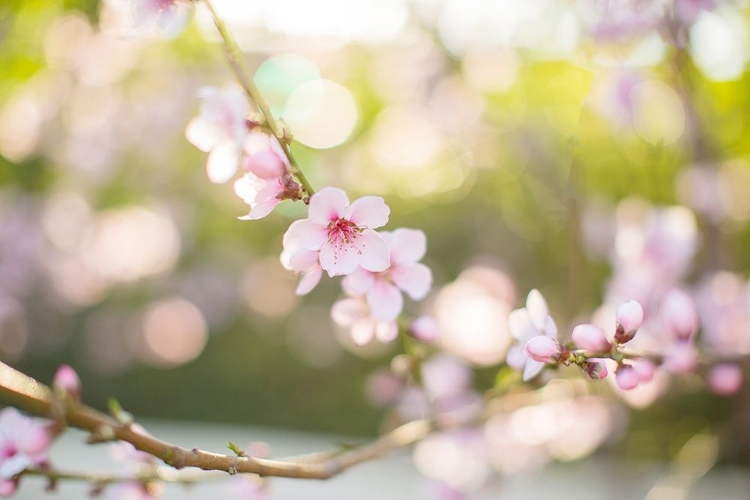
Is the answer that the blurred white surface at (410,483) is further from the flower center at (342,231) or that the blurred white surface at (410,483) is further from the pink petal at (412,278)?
the flower center at (342,231)

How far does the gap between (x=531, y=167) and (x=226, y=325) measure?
322cm

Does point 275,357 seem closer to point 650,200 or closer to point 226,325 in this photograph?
point 226,325

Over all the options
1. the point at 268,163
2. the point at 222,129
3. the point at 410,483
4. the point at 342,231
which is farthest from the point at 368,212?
the point at 410,483

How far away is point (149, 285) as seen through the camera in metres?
5.02

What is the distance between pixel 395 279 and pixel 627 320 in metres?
0.35

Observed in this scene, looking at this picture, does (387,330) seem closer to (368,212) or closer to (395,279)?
(395,279)

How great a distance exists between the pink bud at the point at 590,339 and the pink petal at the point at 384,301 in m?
0.27

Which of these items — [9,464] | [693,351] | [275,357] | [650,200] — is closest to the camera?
[9,464]

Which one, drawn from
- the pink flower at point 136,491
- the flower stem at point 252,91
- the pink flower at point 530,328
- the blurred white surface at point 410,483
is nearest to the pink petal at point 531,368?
the pink flower at point 530,328

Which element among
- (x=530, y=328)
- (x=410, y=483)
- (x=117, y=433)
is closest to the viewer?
(x=117, y=433)

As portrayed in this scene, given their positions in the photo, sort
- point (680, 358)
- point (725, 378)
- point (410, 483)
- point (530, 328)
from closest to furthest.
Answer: point (530, 328) < point (680, 358) < point (725, 378) < point (410, 483)

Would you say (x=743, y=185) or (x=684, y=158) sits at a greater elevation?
(x=743, y=185)

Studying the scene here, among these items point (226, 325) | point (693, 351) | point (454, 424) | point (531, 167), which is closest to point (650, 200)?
point (531, 167)

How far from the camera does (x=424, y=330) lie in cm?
114
